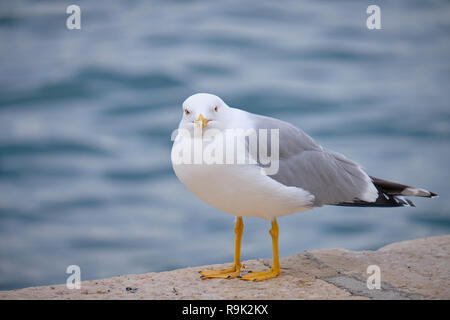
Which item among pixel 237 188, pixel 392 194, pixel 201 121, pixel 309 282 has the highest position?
pixel 201 121

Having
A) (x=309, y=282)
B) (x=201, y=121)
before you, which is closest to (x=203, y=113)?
(x=201, y=121)

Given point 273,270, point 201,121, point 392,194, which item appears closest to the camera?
point 201,121

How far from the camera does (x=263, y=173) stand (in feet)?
13.6

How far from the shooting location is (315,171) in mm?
4605

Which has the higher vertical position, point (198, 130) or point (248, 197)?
point (198, 130)

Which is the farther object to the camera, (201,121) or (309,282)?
(309,282)

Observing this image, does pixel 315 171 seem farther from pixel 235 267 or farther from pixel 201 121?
pixel 201 121

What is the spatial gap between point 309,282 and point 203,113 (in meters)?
1.49

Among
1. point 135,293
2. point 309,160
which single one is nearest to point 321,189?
point 309,160

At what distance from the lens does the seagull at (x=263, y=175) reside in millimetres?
4051

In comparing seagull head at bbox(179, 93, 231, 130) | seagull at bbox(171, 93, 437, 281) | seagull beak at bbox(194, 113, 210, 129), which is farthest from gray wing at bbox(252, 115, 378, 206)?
seagull beak at bbox(194, 113, 210, 129)

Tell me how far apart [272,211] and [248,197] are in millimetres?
273

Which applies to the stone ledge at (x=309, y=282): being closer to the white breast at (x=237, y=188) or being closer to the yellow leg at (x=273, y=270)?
the yellow leg at (x=273, y=270)
